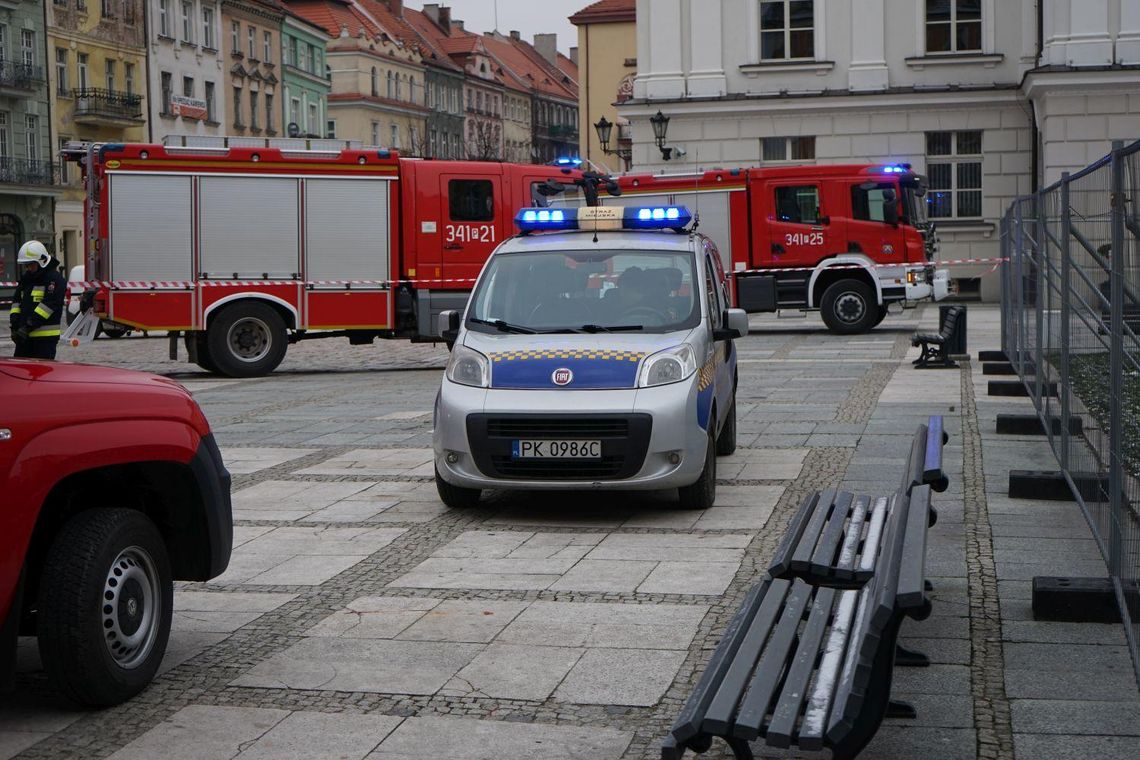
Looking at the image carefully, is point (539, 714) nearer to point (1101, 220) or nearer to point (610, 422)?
point (1101, 220)

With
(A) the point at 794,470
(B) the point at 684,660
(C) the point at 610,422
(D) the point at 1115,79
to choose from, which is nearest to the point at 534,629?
(B) the point at 684,660

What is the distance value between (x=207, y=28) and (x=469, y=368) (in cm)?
6489

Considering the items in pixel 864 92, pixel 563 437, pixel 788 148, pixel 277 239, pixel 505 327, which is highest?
pixel 864 92

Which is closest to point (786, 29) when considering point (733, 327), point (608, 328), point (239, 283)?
point (239, 283)

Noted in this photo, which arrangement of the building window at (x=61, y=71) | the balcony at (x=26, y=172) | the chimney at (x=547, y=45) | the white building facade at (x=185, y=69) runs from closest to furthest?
the balcony at (x=26, y=172) < the building window at (x=61, y=71) < the white building facade at (x=185, y=69) < the chimney at (x=547, y=45)

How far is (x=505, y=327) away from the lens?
33.3 ft

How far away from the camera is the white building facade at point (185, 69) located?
66062mm

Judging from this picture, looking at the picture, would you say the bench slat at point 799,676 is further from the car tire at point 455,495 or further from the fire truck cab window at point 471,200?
the fire truck cab window at point 471,200

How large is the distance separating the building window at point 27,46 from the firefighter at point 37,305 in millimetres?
45454

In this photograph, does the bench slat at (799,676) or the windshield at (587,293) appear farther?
the windshield at (587,293)

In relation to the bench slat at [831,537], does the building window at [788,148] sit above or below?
above

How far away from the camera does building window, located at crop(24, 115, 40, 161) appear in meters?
59.2

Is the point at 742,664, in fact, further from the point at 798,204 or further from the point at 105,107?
the point at 105,107

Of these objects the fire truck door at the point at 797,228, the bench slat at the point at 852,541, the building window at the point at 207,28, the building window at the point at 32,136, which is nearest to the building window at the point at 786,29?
the fire truck door at the point at 797,228
